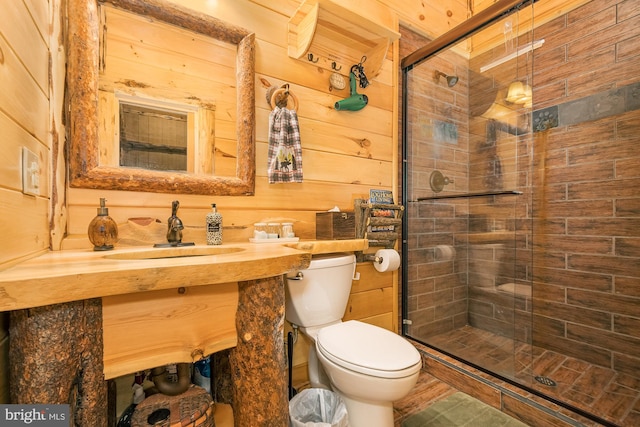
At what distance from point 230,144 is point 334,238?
69cm

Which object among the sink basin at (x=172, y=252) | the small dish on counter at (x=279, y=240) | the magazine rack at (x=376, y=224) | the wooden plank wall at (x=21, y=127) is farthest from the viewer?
the magazine rack at (x=376, y=224)

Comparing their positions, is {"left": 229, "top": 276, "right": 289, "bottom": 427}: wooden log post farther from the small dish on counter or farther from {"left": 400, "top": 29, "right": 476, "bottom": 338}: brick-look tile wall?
{"left": 400, "top": 29, "right": 476, "bottom": 338}: brick-look tile wall

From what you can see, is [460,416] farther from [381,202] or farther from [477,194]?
[477,194]

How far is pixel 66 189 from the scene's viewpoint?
1.08 metres

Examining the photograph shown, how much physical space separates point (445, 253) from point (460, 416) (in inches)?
38.7

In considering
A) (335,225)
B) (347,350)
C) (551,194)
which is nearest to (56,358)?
(347,350)

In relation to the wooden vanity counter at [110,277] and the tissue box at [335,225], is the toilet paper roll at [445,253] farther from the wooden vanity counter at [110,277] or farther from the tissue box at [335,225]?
the wooden vanity counter at [110,277]

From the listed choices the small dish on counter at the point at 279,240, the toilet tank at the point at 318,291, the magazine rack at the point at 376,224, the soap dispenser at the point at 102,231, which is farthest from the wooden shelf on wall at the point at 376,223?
the soap dispenser at the point at 102,231

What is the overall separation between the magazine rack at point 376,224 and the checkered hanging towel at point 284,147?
0.41 metres

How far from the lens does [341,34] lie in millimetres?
1685

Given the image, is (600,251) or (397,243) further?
(397,243)

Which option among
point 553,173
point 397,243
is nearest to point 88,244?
point 397,243

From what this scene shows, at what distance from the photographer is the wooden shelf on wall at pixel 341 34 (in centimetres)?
147

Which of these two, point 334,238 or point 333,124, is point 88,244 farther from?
point 333,124
